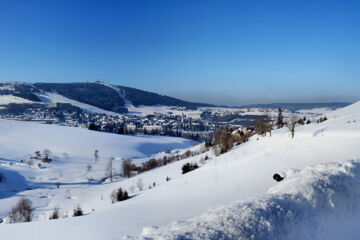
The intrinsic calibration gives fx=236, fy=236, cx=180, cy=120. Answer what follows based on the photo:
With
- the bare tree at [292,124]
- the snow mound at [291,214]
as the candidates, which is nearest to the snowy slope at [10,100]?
the bare tree at [292,124]

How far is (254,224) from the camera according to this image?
14.6ft

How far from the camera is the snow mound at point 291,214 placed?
13.7 ft

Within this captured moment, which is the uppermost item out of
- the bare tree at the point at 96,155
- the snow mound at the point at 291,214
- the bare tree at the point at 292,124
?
the bare tree at the point at 292,124

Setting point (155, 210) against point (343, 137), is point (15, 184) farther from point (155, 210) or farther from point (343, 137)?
point (343, 137)

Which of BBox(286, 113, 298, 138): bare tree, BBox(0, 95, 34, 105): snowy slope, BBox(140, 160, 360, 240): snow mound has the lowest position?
BBox(140, 160, 360, 240): snow mound

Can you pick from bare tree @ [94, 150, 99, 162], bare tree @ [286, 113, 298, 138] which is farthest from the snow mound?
bare tree @ [94, 150, 99, 162]

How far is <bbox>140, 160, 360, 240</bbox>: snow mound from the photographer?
13.7ft

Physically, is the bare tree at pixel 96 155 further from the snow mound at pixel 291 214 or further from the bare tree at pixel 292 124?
the snow mound at pixel 291 214

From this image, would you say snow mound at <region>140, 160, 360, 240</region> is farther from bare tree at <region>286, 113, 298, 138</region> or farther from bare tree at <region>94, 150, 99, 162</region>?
bare tree at <region>94, 150, 99, 162</region>

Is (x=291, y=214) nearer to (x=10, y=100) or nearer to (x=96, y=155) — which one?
(x=96, y=155)

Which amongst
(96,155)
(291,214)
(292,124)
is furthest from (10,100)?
(291,214)

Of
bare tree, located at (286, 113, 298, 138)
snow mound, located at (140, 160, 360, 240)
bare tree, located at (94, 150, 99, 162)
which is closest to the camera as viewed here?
snow mound, located at (140, 160, 360, 240)

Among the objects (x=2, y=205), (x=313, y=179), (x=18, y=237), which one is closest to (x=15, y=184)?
(x=2, y=205)

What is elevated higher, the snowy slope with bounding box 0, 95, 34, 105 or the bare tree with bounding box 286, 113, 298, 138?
the snowy slope with bounding box 0, 95, 34, 105
